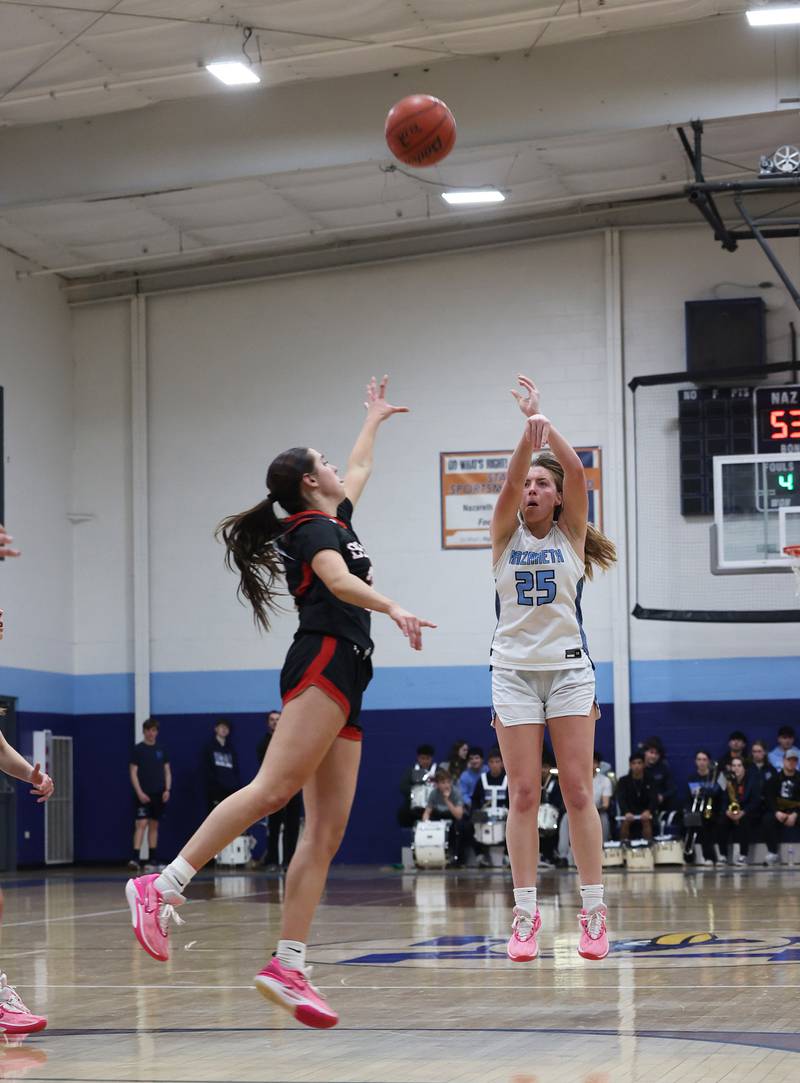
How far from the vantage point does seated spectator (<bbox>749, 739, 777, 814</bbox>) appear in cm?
1716

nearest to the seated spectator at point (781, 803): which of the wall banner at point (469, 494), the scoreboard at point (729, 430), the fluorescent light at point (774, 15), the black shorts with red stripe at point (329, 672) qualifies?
the scoreboard at point (729, 430)

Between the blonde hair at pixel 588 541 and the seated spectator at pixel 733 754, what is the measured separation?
11361 millimetres

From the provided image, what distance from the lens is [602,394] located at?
63.4ft

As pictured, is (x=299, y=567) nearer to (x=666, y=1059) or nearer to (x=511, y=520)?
(x=511, y=520)

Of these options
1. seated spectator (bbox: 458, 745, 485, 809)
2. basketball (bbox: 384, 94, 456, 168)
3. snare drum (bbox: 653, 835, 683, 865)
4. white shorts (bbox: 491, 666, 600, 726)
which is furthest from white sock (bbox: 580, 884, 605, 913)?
seated spectator (bbox: 458, 745, 485, 809)

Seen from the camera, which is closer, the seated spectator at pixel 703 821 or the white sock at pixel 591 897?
the white sock at pixel 591 897

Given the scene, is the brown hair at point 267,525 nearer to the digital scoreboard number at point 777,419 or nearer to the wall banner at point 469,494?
the digital scoreboard number at point 777,419

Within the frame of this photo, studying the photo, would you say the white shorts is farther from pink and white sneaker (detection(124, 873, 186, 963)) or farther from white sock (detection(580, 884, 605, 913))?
pink and white sneaker (detection(124, 873, 186, 963))

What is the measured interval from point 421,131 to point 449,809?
9.98 meters

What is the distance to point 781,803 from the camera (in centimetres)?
1703

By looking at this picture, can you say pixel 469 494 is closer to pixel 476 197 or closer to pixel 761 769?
pixel 476 197

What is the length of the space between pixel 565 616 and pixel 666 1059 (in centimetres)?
211

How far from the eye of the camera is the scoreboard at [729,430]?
17156 mm

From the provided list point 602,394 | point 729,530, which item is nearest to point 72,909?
point 729,530
